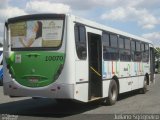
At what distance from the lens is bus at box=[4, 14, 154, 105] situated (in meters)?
13.1

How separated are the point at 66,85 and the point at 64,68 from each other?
0.52 m

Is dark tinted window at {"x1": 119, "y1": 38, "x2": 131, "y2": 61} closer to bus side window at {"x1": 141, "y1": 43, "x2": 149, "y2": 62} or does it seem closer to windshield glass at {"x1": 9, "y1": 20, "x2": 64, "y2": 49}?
bus side window at {"x1": 141, "y1": 43, "x2": 149, "y2": 62}

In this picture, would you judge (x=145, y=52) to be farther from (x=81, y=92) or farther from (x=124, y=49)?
(x=81, y=92)

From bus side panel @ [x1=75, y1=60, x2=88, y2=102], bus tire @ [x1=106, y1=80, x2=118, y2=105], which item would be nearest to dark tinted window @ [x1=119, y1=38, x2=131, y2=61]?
bus tire @ [x1=106, y1=80, x2=118, y2=105]

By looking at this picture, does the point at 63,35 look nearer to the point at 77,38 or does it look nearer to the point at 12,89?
the point at 77,38

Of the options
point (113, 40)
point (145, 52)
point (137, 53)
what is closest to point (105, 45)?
point (113, 40)

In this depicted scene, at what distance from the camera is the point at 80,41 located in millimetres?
13742

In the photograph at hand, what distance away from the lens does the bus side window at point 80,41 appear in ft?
44.4

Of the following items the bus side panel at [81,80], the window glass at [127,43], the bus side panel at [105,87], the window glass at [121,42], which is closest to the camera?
the bus side panel at [81,80]

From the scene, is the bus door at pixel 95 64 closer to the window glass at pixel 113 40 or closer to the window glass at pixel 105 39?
the window glass at pixel 105 39

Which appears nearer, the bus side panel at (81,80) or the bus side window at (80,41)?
the bus side panel at (81,80)

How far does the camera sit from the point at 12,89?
13.7 m

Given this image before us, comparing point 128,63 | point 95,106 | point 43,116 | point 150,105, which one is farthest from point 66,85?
point 128,63

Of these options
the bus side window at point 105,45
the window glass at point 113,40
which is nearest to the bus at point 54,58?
the bus side window at point 105,45
